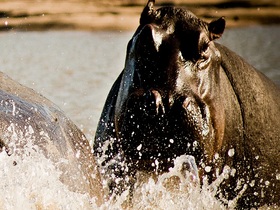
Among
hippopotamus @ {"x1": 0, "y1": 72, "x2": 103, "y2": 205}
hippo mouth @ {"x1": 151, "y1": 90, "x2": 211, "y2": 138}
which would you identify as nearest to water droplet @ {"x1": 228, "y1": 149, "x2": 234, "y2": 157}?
hippo mouth @ {"x1": 151, "y1": 90, "x2": 211, "y2": 138}

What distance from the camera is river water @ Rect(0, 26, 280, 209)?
412 centimetres

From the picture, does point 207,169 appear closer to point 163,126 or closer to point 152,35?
point 163,126

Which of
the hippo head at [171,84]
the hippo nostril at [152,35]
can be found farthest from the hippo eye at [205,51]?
the hippo nostril at [152,35]

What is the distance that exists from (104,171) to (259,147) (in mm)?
1118

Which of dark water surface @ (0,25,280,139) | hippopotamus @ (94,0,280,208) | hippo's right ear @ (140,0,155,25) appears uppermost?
hippo's right ear @ (140,0,155,25)

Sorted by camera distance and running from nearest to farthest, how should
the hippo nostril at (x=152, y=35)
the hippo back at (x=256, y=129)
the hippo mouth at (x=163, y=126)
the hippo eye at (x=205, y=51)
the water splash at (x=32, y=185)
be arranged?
1. the water splash at (x=32, y=185)
2. the hippo mouth at (x=163, y=126)
3. the hippo nostril at (x=152, y=35)
4. the hippo eye at (x=205, y=51)
5. the hippo back at (x=256, y=129)

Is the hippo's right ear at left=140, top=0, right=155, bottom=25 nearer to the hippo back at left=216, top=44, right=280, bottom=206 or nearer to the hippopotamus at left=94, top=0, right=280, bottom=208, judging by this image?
the hippopotamus at left=94, top=0, right=280, bottom=208

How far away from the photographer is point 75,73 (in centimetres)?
1430

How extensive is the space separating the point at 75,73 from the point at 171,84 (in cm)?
864

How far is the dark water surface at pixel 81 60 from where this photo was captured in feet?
38.7

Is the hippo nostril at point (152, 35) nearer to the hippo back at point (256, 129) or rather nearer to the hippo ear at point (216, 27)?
the hippo ear at point (216, 27)

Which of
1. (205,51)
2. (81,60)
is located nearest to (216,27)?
(205,51)

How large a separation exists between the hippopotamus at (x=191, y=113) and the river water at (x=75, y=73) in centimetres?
28

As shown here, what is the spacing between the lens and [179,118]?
5621 mm
